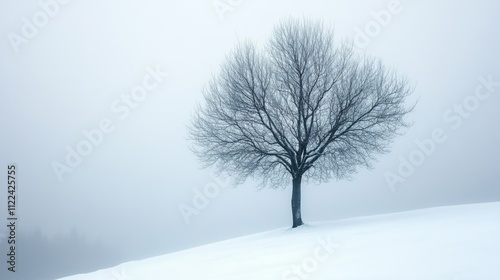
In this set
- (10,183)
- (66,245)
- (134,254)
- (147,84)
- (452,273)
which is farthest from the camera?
(134,254)

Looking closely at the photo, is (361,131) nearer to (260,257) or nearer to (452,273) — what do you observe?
(260,257)

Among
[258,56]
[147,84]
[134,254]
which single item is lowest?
[134,254]

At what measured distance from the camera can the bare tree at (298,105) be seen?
18.2 meters

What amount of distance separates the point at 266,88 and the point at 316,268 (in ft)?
38.9

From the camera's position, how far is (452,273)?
5762 mm

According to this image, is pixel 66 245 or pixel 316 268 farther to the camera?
pixel 66 245

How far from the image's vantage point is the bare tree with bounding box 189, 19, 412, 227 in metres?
18.2

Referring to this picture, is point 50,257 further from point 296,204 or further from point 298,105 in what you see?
point 298,105

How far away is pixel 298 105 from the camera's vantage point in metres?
18.3

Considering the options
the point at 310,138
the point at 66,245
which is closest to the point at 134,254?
the point at 66,245
